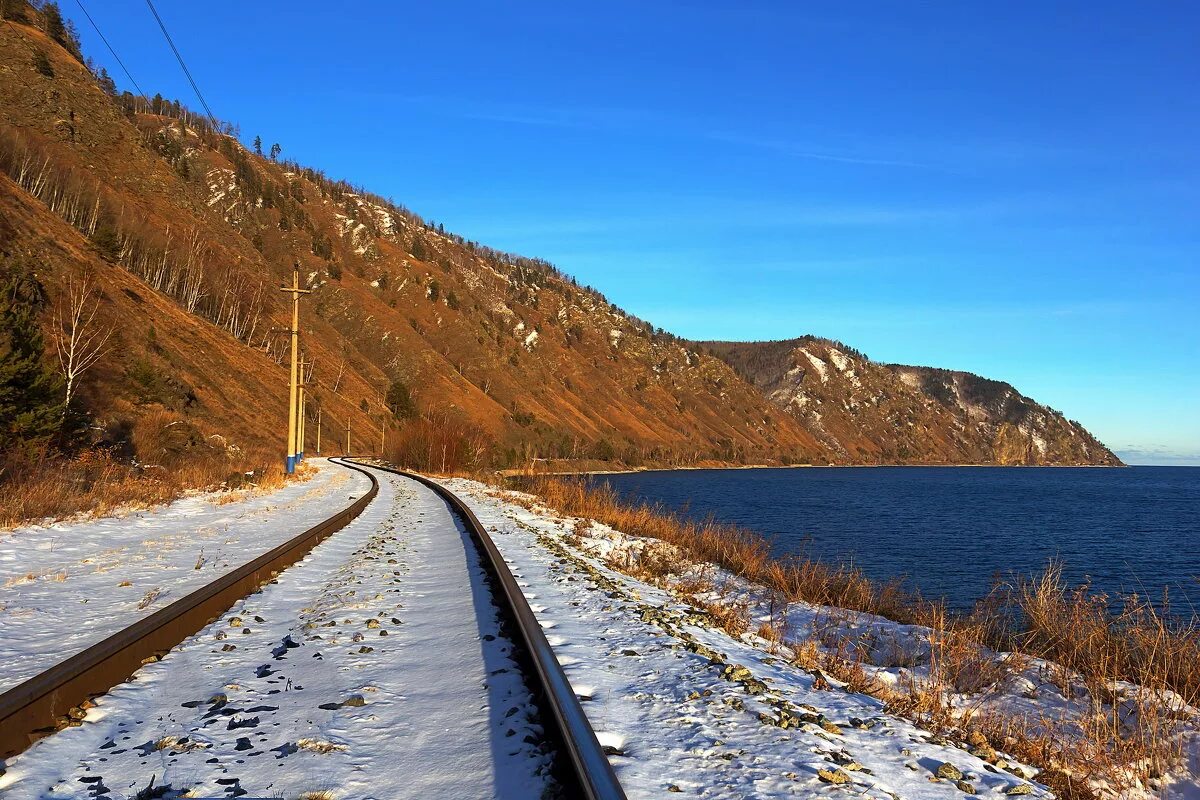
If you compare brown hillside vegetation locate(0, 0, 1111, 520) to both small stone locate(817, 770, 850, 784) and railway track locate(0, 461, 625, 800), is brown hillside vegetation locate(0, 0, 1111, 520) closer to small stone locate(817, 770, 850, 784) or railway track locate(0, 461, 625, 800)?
railway track locate(0, 461, 625, 800)

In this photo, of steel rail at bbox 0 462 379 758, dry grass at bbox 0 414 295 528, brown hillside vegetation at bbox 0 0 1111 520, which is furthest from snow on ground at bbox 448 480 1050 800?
brown hillside vegetation at bbox 0 0 1111 520

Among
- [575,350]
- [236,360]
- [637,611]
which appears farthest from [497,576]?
[575,350]

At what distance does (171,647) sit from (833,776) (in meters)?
4.99

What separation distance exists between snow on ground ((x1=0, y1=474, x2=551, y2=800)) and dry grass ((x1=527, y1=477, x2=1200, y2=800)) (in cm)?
289

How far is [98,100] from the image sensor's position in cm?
7312

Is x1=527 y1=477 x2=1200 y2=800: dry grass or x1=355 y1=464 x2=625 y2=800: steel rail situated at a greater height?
x1=355 y1=464 x2=625 y2=800: steel rail

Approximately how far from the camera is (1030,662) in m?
7.18

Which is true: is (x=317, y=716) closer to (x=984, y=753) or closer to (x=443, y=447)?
(x=984, y=753)

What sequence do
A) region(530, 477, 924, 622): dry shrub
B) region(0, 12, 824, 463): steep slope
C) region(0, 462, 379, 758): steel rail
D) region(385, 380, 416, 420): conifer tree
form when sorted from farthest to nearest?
region(385, 380, 416, 420): conifer tree → region(0, 12, 824, 463): steep slope → region(530, 477, 924, 622): dry shrub → region(0, 462, 379, 758): steel rail

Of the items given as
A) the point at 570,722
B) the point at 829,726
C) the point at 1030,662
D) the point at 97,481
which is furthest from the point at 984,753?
the point at 97,481

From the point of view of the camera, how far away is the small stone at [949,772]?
394 centimetres

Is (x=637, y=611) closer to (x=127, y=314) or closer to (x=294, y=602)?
(x=294, y=602)

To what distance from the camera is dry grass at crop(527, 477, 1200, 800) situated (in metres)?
4.91

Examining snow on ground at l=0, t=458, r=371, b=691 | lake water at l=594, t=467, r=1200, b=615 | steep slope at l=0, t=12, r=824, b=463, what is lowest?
lake water at l=594, t=467, r=1200, b=615
